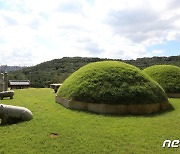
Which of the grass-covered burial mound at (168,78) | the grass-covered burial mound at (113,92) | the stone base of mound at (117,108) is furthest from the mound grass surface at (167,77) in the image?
the stone base of mound at (117,108)

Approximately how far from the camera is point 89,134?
1090cm

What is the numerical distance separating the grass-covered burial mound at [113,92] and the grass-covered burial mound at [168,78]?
628 centimetres

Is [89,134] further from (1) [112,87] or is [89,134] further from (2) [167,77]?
(2) [167,77]

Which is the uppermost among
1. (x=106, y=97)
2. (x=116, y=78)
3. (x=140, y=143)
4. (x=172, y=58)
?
(x=172, y=58)

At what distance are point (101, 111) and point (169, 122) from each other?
409cm

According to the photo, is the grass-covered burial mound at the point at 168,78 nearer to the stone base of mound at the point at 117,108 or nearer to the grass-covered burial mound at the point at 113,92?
the grass-covered burial mound at the point at 113,92

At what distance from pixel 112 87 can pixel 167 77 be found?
33.1 ft

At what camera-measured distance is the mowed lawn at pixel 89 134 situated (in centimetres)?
926

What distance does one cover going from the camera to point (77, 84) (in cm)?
1766

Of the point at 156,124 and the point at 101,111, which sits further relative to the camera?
the point at 101,111

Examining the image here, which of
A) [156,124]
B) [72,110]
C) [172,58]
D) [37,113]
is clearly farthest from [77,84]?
[172,58]

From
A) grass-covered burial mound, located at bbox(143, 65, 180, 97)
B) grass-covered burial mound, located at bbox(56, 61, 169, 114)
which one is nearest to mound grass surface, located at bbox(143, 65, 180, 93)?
grass-covered burial mound, located at bbox(143, 65, 180, 97)

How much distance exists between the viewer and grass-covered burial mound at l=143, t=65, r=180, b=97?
77.0 ft

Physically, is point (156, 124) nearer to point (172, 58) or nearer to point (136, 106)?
point (136, 106)
